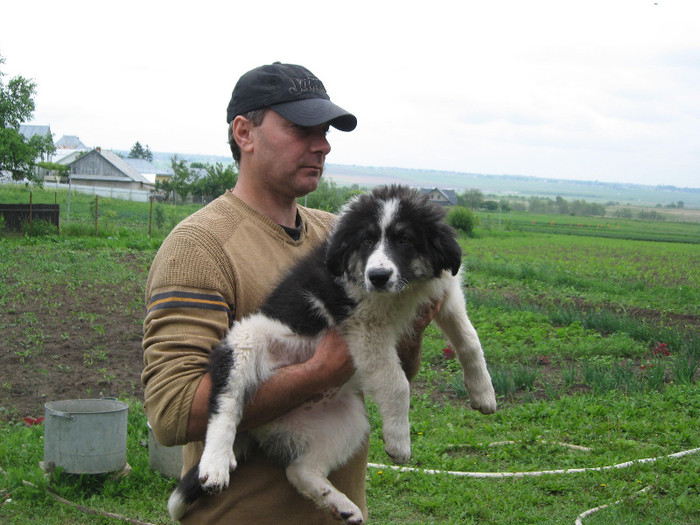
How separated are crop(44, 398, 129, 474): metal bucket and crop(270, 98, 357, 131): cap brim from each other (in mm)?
3652

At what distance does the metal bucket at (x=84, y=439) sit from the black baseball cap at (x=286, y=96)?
11.6 ft

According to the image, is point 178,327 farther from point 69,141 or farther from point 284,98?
point 69,141

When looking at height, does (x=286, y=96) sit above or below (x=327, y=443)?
above

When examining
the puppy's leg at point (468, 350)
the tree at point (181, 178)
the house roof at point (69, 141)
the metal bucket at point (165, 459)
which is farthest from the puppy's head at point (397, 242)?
the house roof at point (69, 141)

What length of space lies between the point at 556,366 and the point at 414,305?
6658 mm

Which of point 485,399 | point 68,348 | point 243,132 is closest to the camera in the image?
point 243,132

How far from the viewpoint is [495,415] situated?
7242mm

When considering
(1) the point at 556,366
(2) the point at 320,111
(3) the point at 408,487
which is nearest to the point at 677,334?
(1) the point at 556,366

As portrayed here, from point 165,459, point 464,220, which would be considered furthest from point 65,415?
point 464,220

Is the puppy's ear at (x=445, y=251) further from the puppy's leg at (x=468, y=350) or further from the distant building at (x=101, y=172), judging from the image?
the distant building at (x=101, y=172)

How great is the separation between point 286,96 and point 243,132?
24cm

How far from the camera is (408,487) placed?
5715 mm

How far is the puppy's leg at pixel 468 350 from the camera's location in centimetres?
314

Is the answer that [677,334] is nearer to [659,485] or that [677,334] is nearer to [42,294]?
[659,485]
